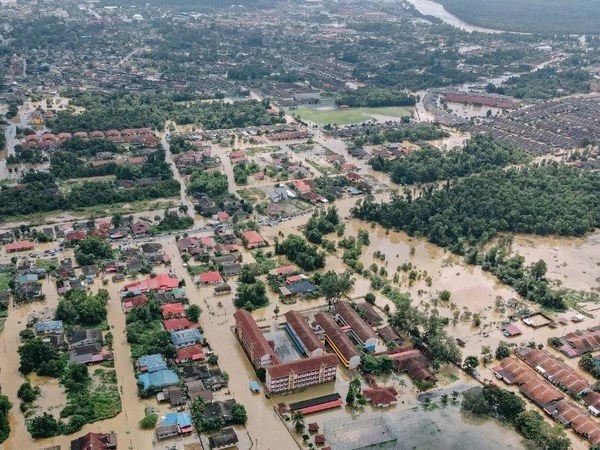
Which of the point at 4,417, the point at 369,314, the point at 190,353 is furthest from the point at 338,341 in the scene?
the point at 4,417

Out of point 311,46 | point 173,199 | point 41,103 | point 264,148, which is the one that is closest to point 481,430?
point 173,199

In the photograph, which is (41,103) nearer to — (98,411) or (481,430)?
(98,411)

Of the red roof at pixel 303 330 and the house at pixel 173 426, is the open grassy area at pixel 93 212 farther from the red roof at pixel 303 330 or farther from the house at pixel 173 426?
the house at pixel 173 426

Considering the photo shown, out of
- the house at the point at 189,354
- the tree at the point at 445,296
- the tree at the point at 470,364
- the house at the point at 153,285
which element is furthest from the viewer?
the tree at the point at 445,296

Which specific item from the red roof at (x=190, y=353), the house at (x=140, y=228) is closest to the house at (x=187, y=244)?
the house at (x=140, y=228)

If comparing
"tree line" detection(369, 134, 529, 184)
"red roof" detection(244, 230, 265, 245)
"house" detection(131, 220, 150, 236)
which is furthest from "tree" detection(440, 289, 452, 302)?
"house" detection(131, 220, 150, 236)

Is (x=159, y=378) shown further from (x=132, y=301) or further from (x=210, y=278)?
(x=210, y=278)
